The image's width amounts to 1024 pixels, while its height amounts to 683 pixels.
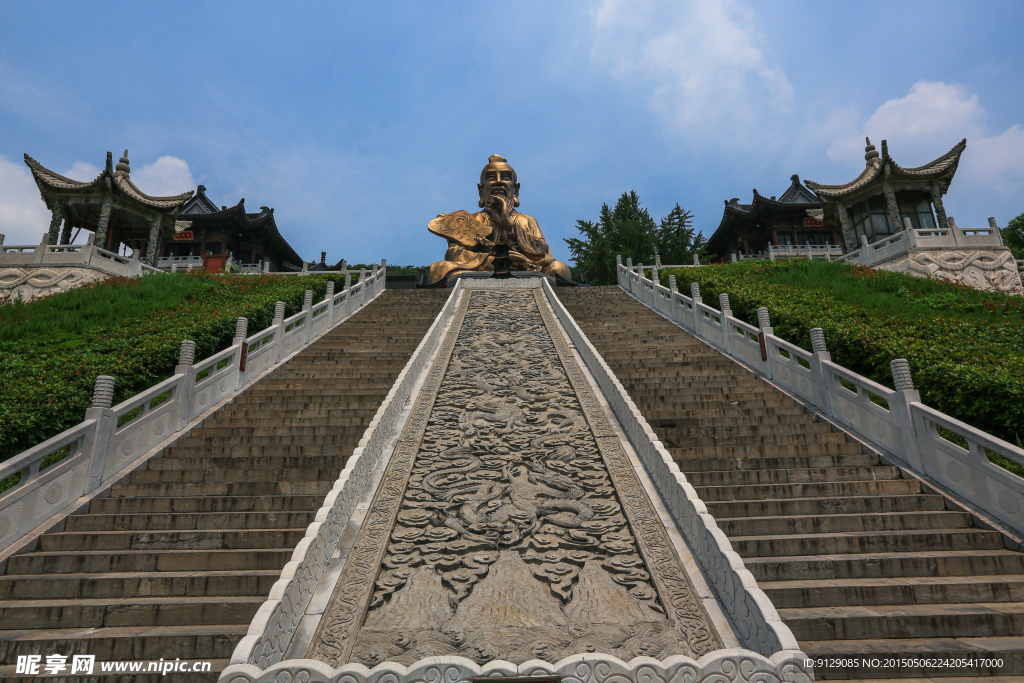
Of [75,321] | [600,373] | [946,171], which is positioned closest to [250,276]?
[75,321]

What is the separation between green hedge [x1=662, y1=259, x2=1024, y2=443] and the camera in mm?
6543

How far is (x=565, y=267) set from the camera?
20.7 m

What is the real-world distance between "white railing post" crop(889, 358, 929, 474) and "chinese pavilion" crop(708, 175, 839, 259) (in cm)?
2553

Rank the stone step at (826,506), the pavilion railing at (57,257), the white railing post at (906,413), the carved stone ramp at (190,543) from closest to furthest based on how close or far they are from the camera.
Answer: the carved stone ramp at (190,543) < the stone step at (826,506) < the white railing post at (906,413) < the pavilion railing at (57,257)

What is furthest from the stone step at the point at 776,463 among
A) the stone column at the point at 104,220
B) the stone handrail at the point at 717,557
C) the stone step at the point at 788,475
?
the stone column at the point at 104,220

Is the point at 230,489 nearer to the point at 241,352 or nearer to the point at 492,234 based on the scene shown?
the point at 241,352

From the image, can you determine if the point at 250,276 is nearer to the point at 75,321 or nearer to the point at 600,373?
the point at 75,321

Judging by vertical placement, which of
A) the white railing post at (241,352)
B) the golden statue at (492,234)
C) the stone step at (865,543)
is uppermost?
the golden statue at (492,234)

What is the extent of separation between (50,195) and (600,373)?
77.5 feet

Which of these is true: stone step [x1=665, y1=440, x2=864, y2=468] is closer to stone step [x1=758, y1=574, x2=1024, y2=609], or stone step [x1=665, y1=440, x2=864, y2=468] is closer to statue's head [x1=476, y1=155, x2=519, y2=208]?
stone step [x1=758, y1=574, x2=1024, y2=609]

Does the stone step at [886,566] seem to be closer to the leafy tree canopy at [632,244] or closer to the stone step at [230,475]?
the stone step at [230,475]

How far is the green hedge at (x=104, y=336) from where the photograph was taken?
689 centimetres

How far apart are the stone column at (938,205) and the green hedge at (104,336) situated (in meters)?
24.1

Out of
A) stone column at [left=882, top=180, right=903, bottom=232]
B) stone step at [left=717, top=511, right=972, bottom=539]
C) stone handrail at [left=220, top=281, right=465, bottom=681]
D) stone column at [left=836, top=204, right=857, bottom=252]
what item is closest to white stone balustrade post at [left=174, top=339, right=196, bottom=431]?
Result: stone handrail at [left=220, top=281, right=465, bottom=681]
